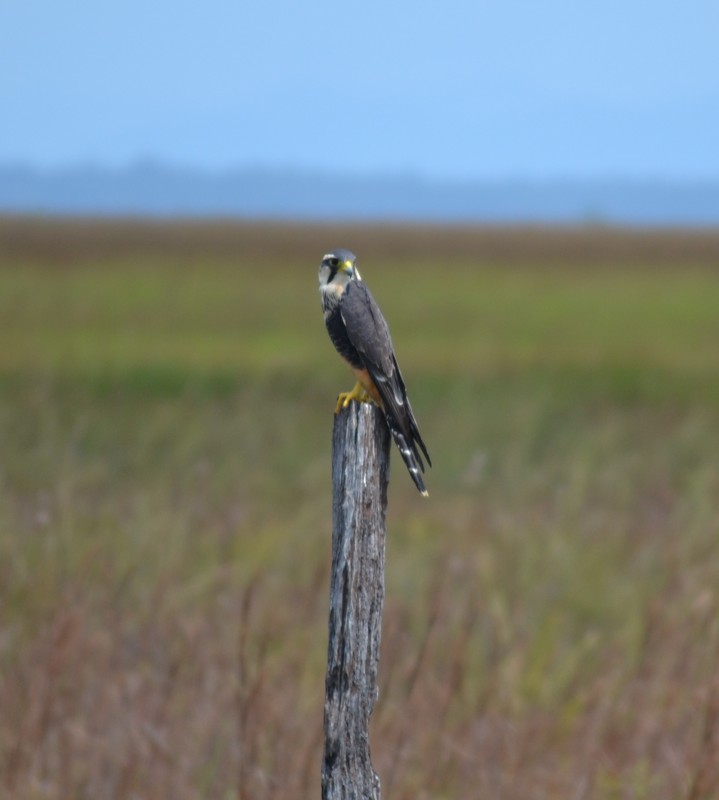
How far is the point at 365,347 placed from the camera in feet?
13.2

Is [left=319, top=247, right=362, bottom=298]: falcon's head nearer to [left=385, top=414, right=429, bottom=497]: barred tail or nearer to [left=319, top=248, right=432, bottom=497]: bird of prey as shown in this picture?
[left=319, top=248, right=432, bottom=497]: bird of prey

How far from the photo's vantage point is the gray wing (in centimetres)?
374

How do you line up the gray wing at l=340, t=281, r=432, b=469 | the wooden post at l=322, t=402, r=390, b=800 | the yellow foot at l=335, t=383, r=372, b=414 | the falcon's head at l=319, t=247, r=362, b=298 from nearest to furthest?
1. the wooden post at l=322, t=402, r=390, b=800
2. the gray wing at l=340, t=281, r=432, b=469
3. the yellow foot at l=335, t=383, r=372, b=414
4. the falcon's head at l=319, t=247, r=362, b=298

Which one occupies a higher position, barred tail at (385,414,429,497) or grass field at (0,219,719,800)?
barred tail at (385,414,429,497)

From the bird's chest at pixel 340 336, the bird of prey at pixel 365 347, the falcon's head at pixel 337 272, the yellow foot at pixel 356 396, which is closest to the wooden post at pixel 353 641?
Answer: the bird of prey at pixel 365 347

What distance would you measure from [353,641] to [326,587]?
3.25 metres

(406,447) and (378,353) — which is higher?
(378,353)

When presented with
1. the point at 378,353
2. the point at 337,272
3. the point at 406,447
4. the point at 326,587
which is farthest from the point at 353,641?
the point at 326,587

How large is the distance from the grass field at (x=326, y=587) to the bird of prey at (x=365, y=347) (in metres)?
0.57

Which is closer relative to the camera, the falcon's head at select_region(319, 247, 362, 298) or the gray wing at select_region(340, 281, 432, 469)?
the gray wing at select_region(340, 281, 432, 469)

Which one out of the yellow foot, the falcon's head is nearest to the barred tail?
the yellow foot

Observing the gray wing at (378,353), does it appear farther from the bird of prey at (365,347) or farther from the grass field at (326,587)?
the grass field at (326,587)

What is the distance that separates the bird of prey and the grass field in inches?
22.6

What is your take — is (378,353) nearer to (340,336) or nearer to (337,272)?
(340,336)
